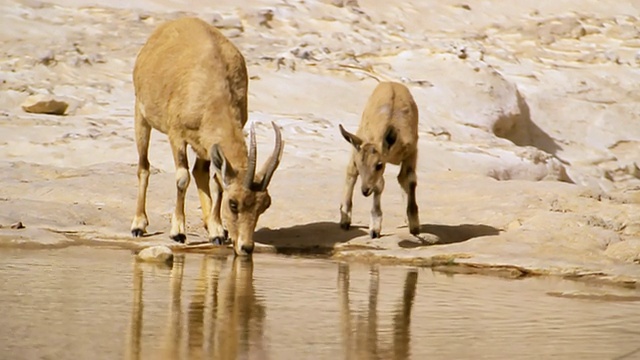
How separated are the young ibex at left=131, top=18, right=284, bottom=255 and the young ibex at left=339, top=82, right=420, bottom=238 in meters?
1.38

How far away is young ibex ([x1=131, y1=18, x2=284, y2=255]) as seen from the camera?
35.9ft

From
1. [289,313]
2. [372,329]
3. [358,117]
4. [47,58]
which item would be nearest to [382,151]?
[289,313]

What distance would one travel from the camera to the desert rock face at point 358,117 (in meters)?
12.1

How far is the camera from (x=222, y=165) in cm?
1101

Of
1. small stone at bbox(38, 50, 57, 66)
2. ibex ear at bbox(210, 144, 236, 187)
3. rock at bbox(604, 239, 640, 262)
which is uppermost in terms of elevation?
small stone at bbox(38, 50, 57, 66)

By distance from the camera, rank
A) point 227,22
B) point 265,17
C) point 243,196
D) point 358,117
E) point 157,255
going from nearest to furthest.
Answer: point 157,255 → point 243,196 → point 358,117 → point 227,22 → point 265,17

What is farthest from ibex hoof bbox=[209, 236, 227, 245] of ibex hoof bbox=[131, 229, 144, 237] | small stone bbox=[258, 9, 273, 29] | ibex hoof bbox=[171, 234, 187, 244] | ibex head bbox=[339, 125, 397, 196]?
small stone bbox=[258, 9, 273, 29]

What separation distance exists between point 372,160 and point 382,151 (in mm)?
167

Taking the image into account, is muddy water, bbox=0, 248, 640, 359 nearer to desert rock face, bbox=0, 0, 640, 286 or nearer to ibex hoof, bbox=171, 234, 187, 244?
desert rock face, bbox=0, 0, 640, 286

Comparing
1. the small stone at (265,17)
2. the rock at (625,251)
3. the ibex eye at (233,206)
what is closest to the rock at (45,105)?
the small stone at (265,17)

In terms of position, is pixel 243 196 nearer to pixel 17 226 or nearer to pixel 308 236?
pixel 308 236

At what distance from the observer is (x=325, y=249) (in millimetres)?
11984

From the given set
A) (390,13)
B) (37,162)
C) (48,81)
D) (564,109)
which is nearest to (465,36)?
(390,13)

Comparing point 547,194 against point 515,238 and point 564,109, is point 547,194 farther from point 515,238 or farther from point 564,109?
point 564,109
